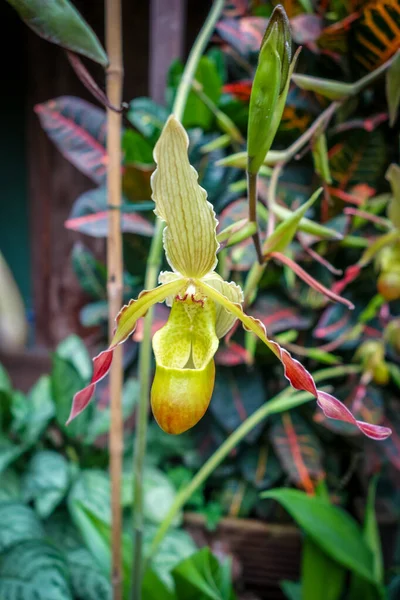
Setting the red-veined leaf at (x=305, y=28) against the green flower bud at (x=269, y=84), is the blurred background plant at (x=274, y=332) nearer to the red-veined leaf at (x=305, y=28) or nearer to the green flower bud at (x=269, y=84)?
the red-veined leaf at (x=305, y=28)

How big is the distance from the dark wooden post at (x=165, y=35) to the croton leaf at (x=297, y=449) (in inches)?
26.7

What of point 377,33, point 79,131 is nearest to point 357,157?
point 377,33

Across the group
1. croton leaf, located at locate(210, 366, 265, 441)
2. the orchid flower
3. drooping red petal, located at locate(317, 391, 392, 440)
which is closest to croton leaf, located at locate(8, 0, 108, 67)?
the orchid flower

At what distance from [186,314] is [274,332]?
1.66 ft

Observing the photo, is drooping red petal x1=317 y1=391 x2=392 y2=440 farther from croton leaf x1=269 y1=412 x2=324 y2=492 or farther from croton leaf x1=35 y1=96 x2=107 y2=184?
croton leaf x1=35 y1=96 x2=107 y2=184

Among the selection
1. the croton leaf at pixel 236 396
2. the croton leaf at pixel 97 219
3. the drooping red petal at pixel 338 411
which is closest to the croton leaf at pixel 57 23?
the drooping red petal at pixel 338 411

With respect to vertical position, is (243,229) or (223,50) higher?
(223,50)

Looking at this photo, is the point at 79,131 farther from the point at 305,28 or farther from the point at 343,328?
the point at 343,328

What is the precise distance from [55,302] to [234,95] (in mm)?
973

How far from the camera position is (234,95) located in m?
0.86

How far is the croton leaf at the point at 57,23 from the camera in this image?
0.34m

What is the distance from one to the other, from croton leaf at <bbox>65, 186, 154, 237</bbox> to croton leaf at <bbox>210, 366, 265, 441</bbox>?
0.31 meters

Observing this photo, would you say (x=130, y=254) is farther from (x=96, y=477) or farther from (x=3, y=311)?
(x=3, y=311)

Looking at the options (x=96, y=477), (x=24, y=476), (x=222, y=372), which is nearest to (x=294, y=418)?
(x=222, y=372)
